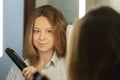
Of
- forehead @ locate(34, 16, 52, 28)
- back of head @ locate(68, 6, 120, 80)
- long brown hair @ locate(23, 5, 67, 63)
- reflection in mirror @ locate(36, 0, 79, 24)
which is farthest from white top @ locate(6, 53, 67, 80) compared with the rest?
back of head @ locate(68, 6, 120, 80)

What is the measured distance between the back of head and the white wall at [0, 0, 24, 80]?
859 millimetres

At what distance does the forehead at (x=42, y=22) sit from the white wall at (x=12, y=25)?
20 cm

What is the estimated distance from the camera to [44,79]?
0.56 metres

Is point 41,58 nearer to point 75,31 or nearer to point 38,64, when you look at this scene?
point 38,64

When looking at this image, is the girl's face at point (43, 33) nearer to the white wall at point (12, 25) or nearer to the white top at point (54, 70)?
the white top at point (54, 70)

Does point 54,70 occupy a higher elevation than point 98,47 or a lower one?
lower

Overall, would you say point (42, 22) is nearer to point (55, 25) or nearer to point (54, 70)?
point (55, 25)

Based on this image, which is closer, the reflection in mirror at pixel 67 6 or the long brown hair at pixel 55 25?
the long brown hair at pixel 55 25

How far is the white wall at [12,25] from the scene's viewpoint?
4.31ft

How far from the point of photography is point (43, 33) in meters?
1.14

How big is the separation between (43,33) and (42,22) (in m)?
0.05

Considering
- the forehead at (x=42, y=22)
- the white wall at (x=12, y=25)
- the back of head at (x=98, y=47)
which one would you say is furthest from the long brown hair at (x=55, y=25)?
the back of head at (x=98, y=47)

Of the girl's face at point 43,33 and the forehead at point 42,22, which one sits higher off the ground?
the forehead at point 42,22

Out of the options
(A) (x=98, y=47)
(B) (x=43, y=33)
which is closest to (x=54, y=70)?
(B) (x=43, y=33)
